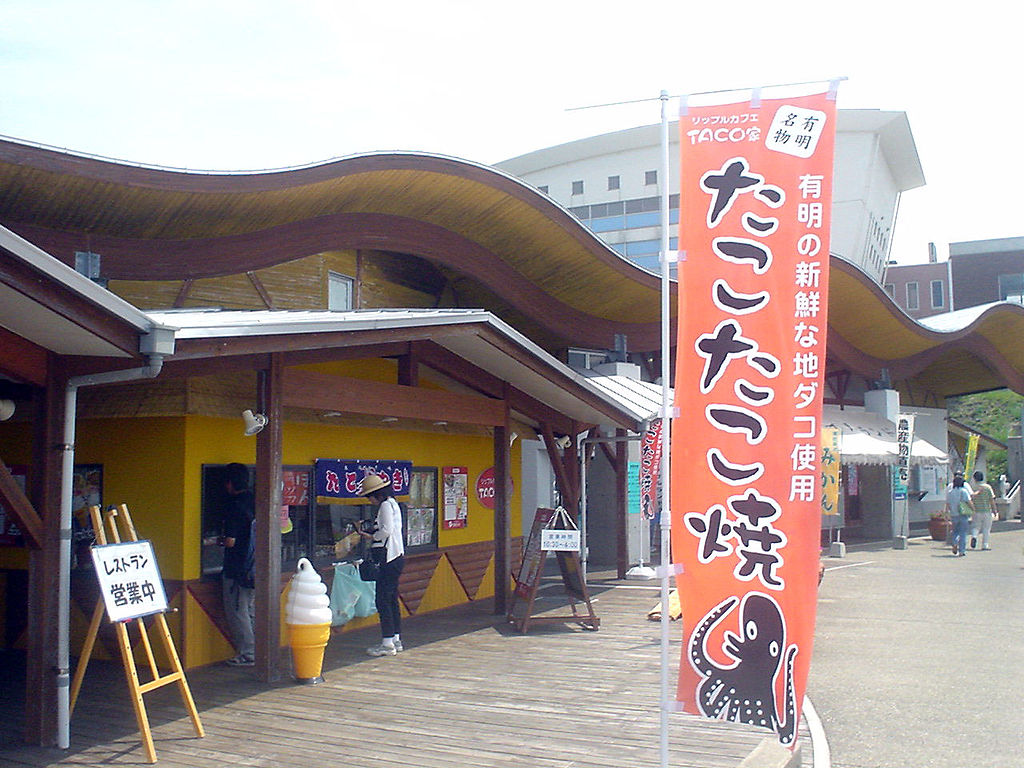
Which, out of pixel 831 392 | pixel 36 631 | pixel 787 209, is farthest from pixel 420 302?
pixel 831 392

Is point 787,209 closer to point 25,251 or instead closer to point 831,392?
point 25,251

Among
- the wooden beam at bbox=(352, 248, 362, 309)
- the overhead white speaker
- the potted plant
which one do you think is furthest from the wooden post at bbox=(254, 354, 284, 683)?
the potted plant

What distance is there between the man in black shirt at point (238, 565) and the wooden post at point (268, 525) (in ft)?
1.71

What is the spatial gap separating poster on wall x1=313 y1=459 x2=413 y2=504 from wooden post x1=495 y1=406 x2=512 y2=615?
45.9 inches

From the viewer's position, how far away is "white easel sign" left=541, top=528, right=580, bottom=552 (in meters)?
11.0

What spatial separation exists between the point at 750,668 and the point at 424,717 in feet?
9.94

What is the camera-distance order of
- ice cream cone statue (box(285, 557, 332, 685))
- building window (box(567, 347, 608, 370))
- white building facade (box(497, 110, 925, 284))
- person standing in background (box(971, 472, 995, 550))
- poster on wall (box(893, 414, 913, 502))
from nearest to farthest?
ice cream cone statue (box(285, 557, 332, 685)) < building window (box(567, 347, 608, 370)) < person standing in background (box(971, 472, 995, 550)) < poster on wall (box(893, 414, 913, 502)) < white building facade (box(497, 110, 925, 284))

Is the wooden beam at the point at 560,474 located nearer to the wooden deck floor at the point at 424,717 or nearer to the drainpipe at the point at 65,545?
Answer: the wooden deck floor at the point at 424,717

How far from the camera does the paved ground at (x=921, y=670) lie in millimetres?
6871

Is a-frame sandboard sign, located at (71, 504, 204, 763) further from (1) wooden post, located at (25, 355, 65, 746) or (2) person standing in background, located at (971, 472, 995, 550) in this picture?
(2) person standing in background, located at (971, 472, 995, 550)

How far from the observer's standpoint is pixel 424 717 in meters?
7.35

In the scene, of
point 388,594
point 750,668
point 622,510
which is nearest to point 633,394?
point 622,510

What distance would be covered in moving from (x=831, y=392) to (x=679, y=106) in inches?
961

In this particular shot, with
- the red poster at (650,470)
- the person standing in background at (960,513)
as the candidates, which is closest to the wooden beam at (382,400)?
the red poster at (650,470)
